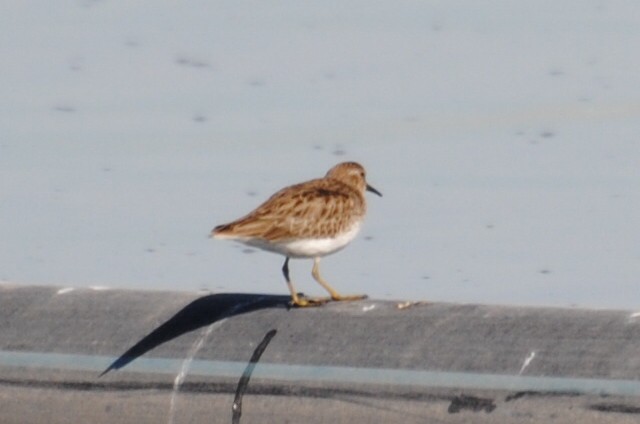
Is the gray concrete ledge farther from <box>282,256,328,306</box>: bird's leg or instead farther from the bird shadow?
<box>282,256,328,306</box>: bird's leg

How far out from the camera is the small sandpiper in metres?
9.22

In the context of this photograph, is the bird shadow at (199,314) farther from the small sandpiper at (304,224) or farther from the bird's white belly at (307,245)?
the bird's white belly at (307,245)

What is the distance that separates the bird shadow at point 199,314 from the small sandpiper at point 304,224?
1.91 ft

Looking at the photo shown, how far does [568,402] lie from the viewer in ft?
22.2

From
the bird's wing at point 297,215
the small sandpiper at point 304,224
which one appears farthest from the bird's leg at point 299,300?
the bird's wing at point 297,215

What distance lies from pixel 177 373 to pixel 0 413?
0.77 metres

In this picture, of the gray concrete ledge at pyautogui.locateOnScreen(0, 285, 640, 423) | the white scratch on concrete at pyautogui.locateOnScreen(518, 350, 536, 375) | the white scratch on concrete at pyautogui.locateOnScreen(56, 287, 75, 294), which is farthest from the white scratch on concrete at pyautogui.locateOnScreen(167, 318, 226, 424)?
the white scratch on concrete at pyautogui.locateOnScreen(518, 350, 536, 375)

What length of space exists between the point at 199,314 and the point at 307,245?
5.61 ft

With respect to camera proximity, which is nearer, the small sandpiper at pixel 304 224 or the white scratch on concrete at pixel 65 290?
the white scratch on concrete at pixel 65 290

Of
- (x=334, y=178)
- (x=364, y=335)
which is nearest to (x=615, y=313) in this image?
(x=364, y=335)

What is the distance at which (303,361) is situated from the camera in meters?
7.40

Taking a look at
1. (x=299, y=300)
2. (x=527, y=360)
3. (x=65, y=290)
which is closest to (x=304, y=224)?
(x=299, y=300)

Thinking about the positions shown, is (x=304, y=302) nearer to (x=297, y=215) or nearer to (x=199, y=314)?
(x=199, y=314)

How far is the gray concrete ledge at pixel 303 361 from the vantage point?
271 inches
